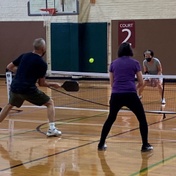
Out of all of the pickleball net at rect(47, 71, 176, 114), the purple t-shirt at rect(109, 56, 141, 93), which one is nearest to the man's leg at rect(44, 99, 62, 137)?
the purple t-shirt at rect(109, 56, 141, 93)

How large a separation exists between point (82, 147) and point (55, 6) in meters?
14.8

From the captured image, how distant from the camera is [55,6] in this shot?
74.4 ft

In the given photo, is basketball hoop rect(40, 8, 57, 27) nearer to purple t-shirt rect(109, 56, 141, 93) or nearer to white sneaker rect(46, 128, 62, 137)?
white sneaker rect(46, 128, 62, 137)

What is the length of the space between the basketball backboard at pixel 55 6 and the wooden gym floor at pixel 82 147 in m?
10.4

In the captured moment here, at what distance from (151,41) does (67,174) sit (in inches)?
636

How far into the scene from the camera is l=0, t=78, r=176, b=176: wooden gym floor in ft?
23.2

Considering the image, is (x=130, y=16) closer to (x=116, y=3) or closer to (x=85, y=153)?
(x=116, y=3)

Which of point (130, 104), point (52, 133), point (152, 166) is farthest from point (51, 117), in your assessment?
point (152, 166)

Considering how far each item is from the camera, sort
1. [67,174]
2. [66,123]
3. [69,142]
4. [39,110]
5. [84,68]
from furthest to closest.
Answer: [84,68] → [39,110] → [66,123] → [69,142] → [67,174]

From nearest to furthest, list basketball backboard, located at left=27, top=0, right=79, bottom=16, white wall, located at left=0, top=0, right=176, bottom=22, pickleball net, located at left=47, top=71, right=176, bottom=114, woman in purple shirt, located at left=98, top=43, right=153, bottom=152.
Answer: woman in purple shirt, located at left=98, top=43, right=153, bottom=152 < pickleball net, located at left=47, top=71, right=176, bottom=114 < white wall, located at left=0, top=0, right=176, bottom=22 < basketball backboard, located at left=27, top=0, right=79, bottom=16

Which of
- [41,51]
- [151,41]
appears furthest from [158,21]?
[41,51]

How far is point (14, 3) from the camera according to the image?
24.9m

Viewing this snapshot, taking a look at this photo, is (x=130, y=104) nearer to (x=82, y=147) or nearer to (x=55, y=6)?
(x=82, y=147)

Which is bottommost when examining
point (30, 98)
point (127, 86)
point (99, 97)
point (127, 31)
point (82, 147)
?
point (99, 97)
